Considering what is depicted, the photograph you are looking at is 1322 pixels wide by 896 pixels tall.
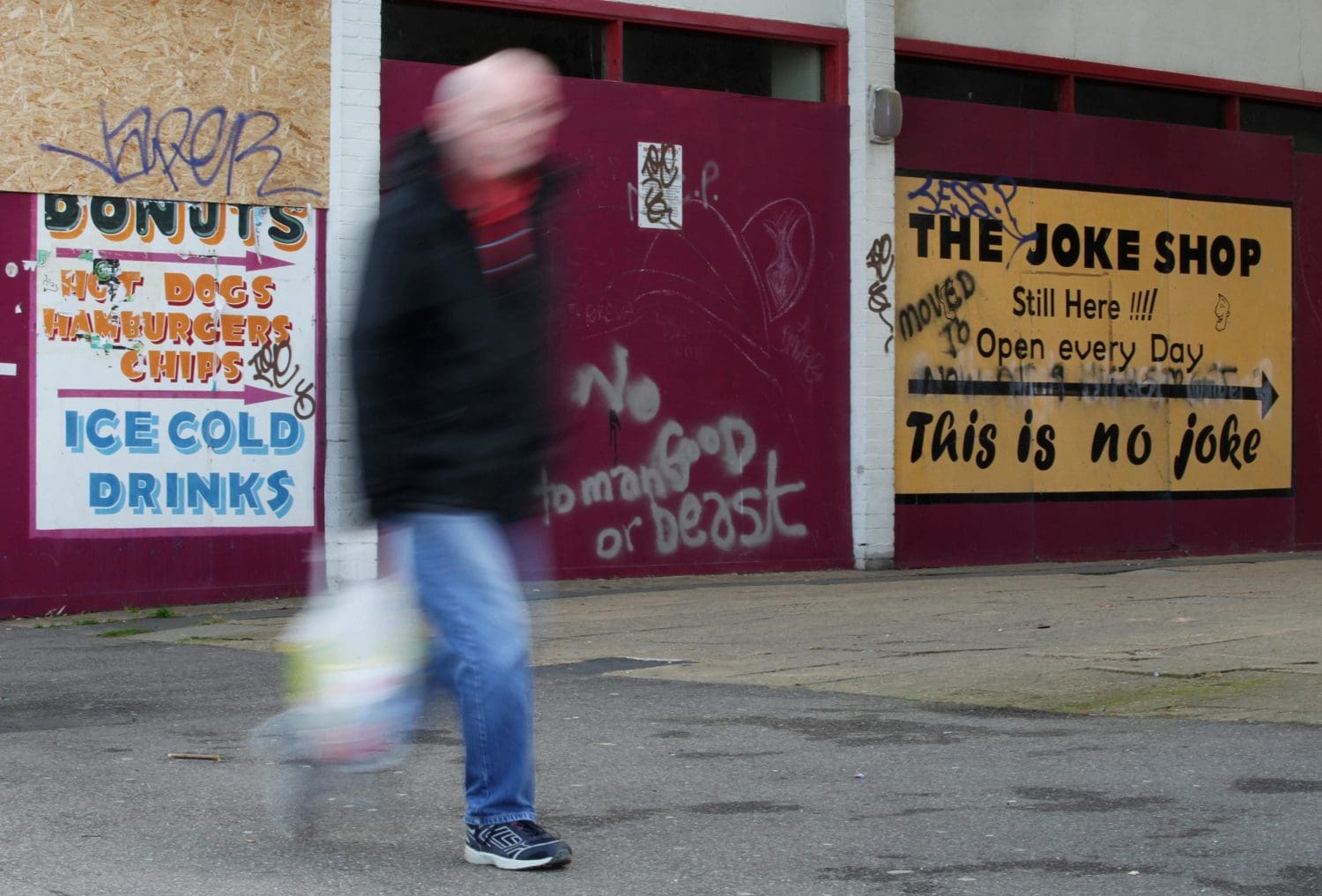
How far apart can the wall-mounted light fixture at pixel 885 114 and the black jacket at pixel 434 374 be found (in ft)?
37.4

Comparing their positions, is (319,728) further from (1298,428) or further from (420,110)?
(1298,428)

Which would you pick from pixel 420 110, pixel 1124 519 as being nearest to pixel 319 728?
pixel 420 110

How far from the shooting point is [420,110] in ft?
46.8

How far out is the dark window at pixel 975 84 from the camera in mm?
16578

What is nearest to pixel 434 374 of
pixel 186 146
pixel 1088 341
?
pixel 186 146

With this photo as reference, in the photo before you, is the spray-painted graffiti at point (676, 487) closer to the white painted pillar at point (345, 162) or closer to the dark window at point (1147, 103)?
the white painted pillar at point (345, 162)

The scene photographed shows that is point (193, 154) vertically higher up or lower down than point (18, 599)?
higher up

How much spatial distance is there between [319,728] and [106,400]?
8828mm

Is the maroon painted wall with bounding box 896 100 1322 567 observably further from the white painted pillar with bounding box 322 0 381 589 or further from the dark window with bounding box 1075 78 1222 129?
the white painted pillar with bounding box 322 0 381 589

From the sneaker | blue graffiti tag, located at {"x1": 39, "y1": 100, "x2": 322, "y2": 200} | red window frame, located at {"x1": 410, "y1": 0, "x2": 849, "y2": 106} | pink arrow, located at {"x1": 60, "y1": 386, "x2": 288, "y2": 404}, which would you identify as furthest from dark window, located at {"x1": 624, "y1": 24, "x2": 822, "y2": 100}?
the sneaker

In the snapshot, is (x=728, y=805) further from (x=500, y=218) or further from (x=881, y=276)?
(x=881, y=276)

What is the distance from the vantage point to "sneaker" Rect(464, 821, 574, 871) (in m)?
4.79

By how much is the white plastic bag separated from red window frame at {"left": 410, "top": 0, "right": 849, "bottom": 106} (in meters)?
10.2

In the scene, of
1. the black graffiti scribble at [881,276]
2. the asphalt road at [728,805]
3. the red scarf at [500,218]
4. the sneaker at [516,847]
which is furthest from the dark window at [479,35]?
the sneaker at [516,847]
